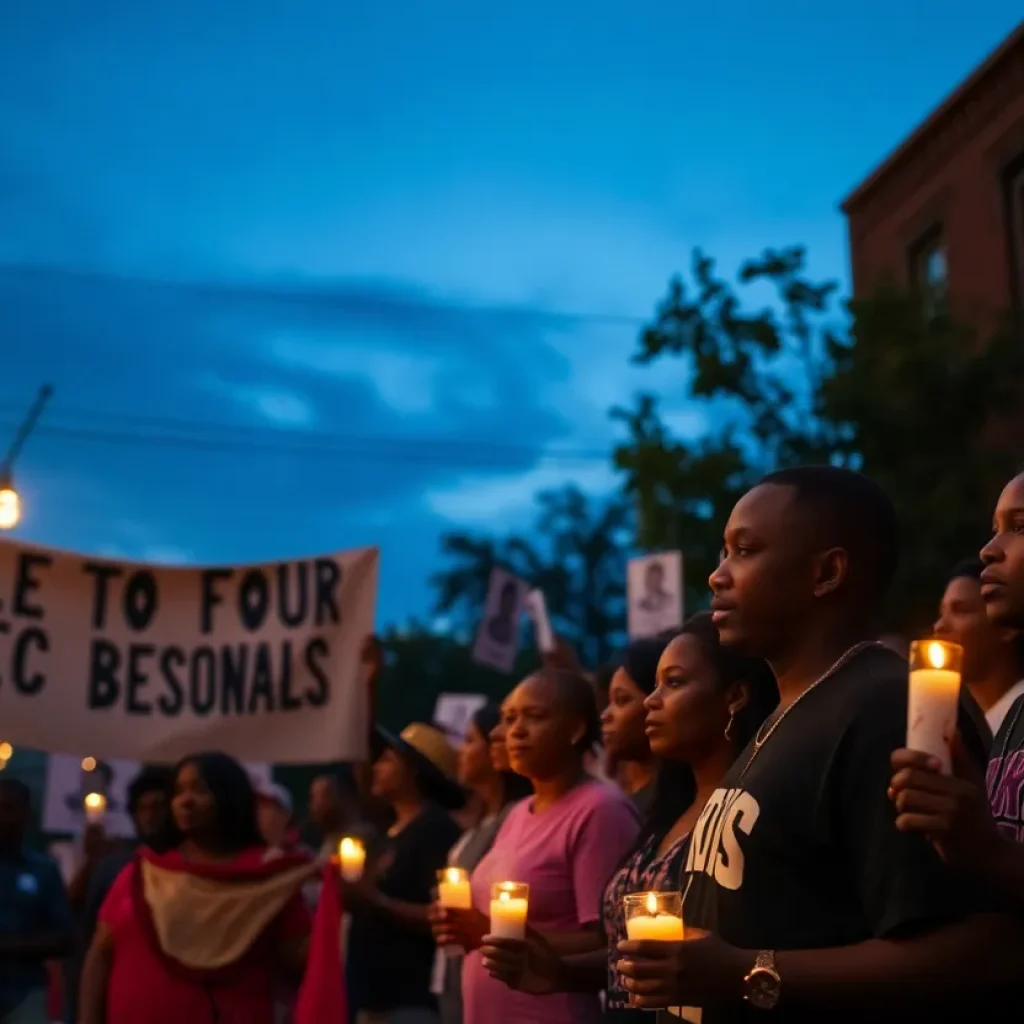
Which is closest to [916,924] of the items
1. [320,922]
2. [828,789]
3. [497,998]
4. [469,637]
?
[828,789]

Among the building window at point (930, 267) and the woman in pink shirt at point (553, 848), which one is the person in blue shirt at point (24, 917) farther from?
the building window at point (930, 267)

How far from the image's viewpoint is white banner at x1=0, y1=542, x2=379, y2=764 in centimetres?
789

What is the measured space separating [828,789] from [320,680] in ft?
18.6

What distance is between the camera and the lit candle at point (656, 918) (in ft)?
8.27

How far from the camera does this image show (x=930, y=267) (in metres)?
23.6

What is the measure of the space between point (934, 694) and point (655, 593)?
11.6 m

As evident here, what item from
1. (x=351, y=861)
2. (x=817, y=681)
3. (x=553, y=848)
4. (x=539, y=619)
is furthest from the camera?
(x=539, y=619)

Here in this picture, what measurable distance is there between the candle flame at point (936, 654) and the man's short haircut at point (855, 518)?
75cm

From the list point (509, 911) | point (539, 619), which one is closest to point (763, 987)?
point (509, 911)

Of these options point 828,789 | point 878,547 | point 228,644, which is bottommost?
point 828,789

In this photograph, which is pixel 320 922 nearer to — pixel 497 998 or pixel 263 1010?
pixel 263 1010

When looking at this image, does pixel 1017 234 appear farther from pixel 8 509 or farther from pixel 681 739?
pixel 681 739

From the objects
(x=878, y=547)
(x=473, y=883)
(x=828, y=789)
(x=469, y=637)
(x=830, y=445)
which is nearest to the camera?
(x=828, y=789)

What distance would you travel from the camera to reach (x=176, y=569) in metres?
8.20
